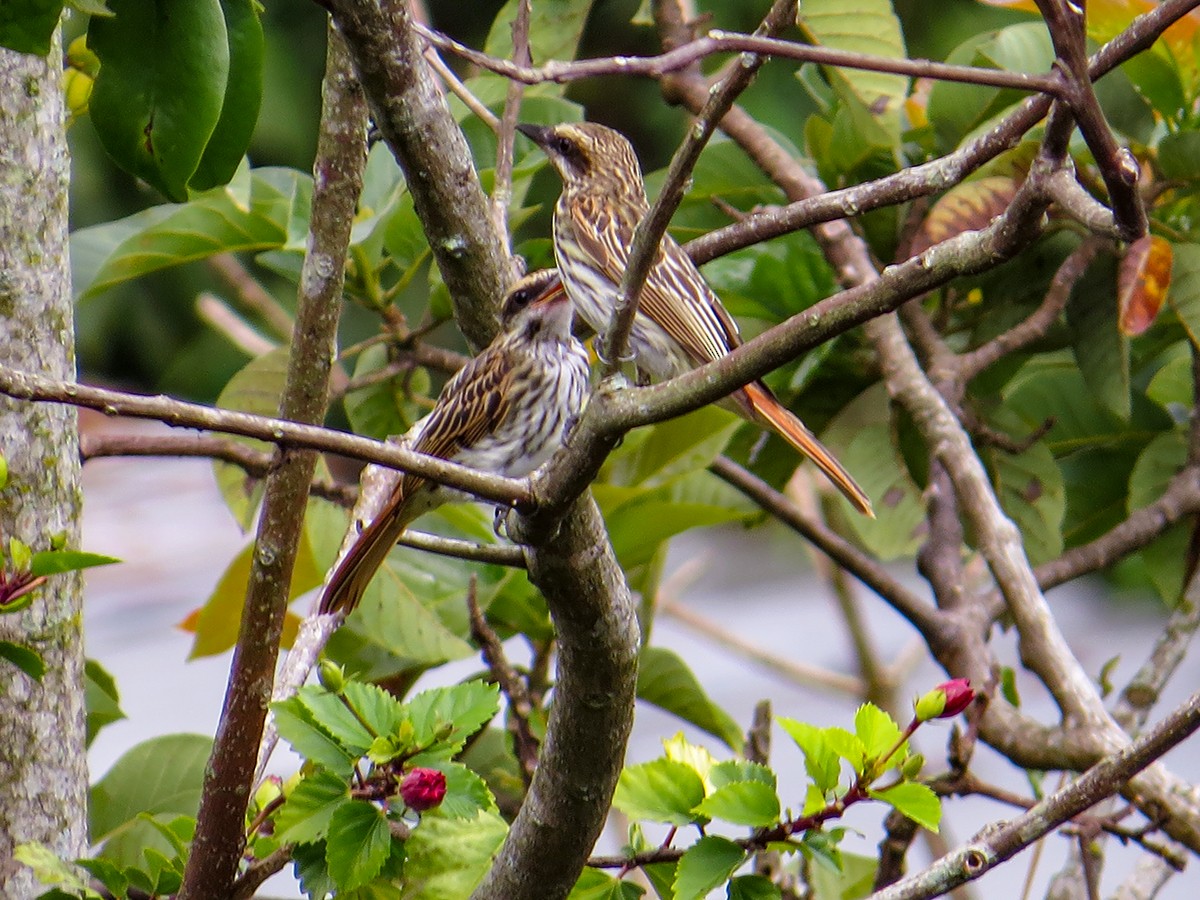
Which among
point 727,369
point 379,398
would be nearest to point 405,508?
point 379,398

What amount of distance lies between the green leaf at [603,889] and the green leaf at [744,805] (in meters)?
0.20

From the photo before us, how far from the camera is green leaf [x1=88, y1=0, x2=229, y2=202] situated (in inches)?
51.3

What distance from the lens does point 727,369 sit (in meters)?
1.09

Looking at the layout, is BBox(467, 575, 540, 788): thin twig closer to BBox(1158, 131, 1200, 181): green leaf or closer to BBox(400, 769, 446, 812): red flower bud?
BBox(400, 769, 446, 812): red flower bud

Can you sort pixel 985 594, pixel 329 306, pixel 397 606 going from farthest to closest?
pixel 985 594, pixel 397 606, pixel 329 306

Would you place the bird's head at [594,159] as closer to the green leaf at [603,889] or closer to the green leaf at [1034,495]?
the green leaf at [1034,495]

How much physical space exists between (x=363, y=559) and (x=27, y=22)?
865 millimetres

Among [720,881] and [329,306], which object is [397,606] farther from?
[720,881]

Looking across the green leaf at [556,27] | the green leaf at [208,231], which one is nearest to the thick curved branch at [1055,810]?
the green leaf at [208,231]

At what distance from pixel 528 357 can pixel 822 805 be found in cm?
126

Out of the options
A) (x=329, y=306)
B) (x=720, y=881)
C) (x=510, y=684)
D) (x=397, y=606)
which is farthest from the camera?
(x=397, y=606)

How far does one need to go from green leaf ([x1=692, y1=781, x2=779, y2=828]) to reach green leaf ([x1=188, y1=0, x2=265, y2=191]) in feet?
2.58

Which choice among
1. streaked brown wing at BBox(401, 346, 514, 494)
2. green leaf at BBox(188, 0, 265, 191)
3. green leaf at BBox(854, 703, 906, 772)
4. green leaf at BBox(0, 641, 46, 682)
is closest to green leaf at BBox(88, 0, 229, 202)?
green leaf at BBox(188, 0, 265, 191)

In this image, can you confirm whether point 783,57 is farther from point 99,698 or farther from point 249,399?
point 249,399
